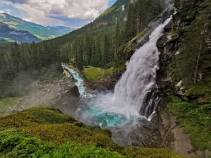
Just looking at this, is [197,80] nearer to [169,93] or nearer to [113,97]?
[169,93]

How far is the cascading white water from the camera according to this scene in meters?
49.7

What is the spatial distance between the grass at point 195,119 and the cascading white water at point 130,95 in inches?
324

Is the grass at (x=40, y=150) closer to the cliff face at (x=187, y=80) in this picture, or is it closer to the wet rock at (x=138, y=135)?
the cliff face at (x=187, y=80)

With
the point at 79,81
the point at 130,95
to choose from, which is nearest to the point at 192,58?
the point at 130,95

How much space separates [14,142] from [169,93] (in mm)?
33972

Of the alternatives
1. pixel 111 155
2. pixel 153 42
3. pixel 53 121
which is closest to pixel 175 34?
pixel 153 42

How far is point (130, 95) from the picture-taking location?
57.2m

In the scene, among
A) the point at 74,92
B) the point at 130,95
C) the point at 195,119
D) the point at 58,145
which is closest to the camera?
the point at 58,145

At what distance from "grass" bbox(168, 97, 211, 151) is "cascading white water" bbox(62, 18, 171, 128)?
823 cm

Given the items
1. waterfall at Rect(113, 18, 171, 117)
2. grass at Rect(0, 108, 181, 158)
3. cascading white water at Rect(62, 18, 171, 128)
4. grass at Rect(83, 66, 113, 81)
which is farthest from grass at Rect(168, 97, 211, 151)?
grass at Rect(83, 66, 113, 81)

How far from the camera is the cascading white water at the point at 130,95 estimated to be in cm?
4966

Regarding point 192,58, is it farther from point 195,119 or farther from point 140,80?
point 140,80

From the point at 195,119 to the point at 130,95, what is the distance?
2150 centimetres

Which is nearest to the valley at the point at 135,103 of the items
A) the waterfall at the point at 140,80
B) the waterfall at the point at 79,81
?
the waterfall at the point at 79,81
